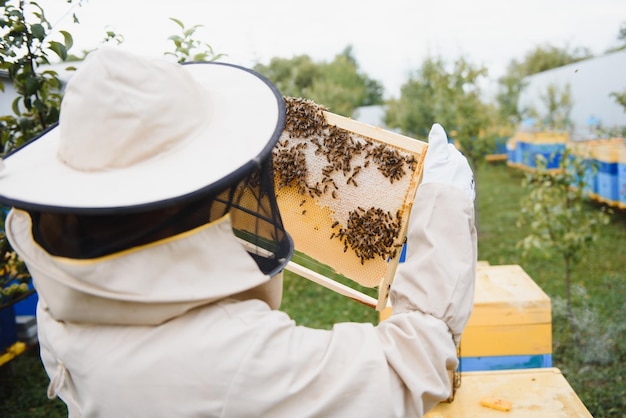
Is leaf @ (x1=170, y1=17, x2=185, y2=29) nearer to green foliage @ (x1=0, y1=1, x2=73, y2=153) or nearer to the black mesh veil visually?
green foliage @ (x1=0, y1=1, x2=73, y2=153)

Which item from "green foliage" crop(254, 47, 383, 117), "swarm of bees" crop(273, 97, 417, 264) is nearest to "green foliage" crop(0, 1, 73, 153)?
"swarm of bees" crop(273, 97, 417, 264)

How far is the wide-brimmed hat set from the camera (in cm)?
104

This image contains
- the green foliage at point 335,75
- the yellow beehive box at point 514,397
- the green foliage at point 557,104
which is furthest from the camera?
the green foliage at point 335,75

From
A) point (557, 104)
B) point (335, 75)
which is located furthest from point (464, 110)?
point (335, 75)

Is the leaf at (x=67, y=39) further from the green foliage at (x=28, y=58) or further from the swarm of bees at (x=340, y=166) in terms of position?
the swarm of bees at (x=340, y=166)

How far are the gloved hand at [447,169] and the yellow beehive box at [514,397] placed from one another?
3.65ft

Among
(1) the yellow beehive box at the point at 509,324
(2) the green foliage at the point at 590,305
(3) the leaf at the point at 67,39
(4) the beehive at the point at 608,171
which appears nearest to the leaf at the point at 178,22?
(3) the leaf at the point at 67,39

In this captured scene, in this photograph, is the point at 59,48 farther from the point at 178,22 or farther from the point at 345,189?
the point at 345,189

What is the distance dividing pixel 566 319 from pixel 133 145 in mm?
5019

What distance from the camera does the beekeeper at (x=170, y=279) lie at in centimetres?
105

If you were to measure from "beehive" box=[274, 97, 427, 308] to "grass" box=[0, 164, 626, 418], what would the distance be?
2.69 meters

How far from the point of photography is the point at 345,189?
2.12m

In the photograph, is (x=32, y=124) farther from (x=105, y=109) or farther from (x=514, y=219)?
(x=514, y=219)

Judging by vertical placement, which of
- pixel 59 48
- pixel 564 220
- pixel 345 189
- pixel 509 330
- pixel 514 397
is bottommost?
pixel 564 220
